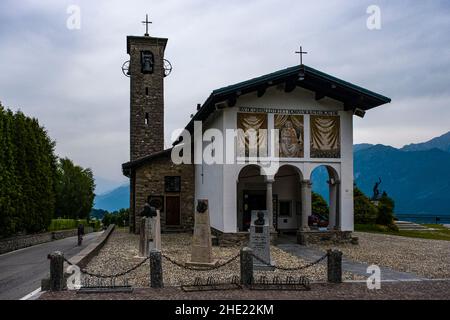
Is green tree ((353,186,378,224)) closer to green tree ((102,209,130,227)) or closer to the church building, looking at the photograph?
the church building

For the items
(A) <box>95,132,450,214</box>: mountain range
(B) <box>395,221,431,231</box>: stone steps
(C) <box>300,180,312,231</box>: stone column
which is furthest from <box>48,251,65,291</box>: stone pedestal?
(A) <box>95,132,450,214</box>: mountain range

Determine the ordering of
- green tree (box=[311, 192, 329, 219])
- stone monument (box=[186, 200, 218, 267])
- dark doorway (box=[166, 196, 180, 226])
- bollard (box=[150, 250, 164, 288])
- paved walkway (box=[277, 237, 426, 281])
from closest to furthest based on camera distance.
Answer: bollard (box=[150, 250, 164, 288]) < paved walkway (box=[277, 237, 426, 281]) < stone monument (box=[186, 200, 218, 267]) < dark doorway (box=[166, 196, 180, 226]) < green tree (box=[311, 192, 329, 219])

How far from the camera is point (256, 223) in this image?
11.6m

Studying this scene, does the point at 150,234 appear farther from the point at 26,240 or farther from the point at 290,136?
the point at 26,240

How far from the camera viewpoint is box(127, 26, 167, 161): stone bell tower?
2837 centimetres

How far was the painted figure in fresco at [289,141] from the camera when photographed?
56.3 feet

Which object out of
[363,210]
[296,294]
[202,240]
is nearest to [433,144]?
[363,210]

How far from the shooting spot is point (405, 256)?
46.8 feet

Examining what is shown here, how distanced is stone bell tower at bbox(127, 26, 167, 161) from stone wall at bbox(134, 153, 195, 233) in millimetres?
4211

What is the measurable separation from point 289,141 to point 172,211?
32.0ft

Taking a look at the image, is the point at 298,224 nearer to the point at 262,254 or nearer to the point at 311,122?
the point at 311,122

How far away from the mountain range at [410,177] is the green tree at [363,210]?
102 m

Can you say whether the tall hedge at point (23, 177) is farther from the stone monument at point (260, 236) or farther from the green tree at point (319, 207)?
the green tree at point (319, 207)
